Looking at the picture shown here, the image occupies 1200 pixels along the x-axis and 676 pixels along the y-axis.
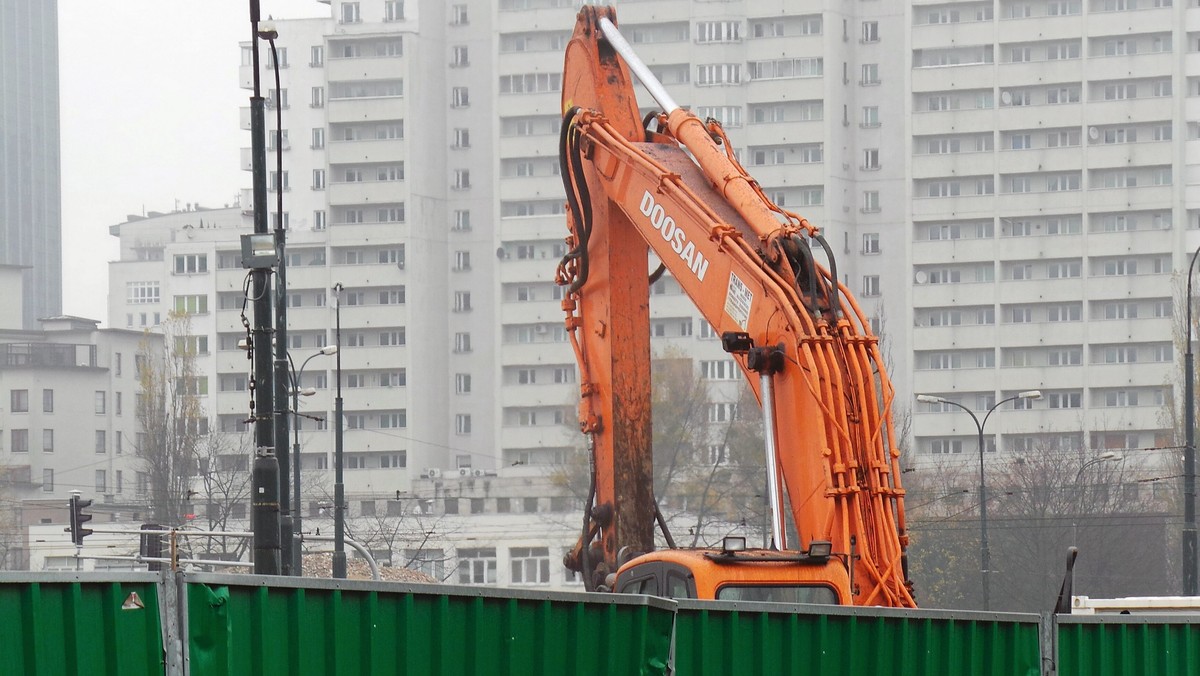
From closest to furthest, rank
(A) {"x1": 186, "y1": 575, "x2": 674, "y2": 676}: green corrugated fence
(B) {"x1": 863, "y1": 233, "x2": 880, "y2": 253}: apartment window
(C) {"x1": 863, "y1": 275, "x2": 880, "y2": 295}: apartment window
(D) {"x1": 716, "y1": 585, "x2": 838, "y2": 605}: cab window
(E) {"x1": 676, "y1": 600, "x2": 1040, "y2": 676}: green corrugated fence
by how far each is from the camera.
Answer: (A) {"x1": 186, "y1": 575, "x2": 674, "y2": 676}: green corrugated fence, (E) {"x1": 676, "y1": 600, "x2": 1040, "y2": 676}: green corrugated fence, (D) {"x1": 716, "y1": 585, "x2": 838, "y2": 605}: cab window, (C) {"x1": 863, "y1": 275, "x2": 880, "y2": 295}: apartment window, (B) {"x1": 863, "y1": 233, "x2": 880, "y2": 253}: apartment window

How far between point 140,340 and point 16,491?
1525 cm

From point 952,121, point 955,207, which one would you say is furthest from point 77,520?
point 952,121

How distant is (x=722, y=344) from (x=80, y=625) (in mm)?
7773

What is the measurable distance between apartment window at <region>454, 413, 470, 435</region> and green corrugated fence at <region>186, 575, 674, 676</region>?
112 m

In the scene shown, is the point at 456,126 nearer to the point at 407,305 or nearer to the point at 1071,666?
the point at 407,305

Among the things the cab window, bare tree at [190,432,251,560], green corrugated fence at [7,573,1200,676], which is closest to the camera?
green corrugated fence at [7,573,1200,676]

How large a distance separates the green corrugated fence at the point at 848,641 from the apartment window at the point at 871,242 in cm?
11067

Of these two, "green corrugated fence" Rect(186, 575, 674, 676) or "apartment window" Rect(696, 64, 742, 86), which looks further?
"apartment window" Rect(696, 64, 742, 86)

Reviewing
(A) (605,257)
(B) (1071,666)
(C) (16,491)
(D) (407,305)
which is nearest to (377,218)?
(D) (407,305)

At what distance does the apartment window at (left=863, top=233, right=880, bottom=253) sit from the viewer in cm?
12006

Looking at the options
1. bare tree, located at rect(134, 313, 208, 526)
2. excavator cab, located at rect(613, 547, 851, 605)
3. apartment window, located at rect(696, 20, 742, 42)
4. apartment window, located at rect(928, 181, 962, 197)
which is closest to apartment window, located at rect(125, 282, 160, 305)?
bare tree, located at rect(134, 313, 208, 526)

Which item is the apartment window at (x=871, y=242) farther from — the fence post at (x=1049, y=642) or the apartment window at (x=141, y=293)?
the fence post at (x=1049, y=642)

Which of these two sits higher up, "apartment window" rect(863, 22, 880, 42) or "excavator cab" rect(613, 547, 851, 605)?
"apartment window" rect(863, 22, 880, 42)

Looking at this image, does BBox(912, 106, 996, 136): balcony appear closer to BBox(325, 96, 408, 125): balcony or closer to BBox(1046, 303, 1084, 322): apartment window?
BBox(1046, 303, 1084, 322): apartment window
